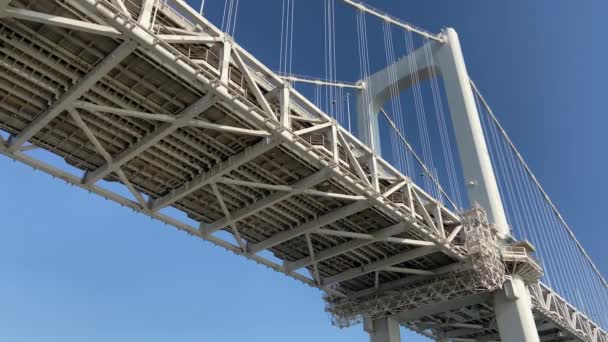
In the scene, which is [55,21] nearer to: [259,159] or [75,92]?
[75,92]

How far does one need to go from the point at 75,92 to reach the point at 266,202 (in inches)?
293

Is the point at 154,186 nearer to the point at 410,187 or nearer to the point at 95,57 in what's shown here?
the point at 95,57

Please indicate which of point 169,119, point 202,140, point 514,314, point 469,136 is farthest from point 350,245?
point 169,119

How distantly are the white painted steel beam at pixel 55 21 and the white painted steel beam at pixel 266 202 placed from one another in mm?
7660

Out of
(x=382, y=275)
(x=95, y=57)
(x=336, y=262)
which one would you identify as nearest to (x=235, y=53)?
(x=95, y=57)

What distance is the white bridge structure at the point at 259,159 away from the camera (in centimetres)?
1297

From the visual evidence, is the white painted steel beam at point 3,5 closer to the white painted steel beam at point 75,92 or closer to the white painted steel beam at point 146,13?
the white painted steel beam at point 75,92

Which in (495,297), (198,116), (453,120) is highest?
(453,120)

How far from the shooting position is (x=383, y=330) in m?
26.0

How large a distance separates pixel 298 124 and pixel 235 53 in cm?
375

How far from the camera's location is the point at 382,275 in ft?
84.6

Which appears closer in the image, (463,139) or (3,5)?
(3,5)

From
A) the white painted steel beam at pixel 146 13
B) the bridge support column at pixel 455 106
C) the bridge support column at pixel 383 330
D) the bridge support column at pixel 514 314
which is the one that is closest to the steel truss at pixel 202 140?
the white painted steel beam at pixel 146 13

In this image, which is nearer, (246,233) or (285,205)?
(285,205)
